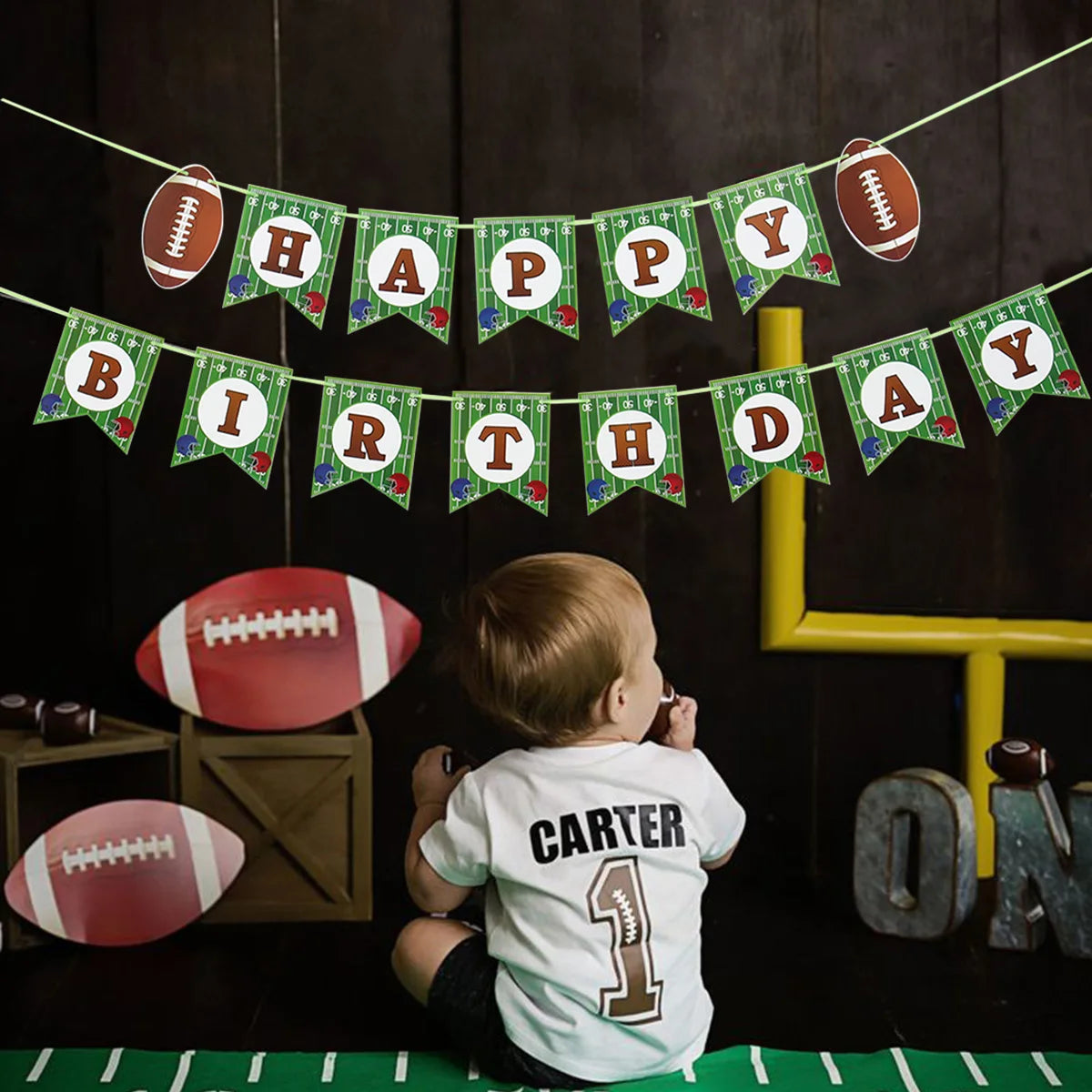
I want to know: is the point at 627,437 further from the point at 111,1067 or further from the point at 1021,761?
the point at 111,1067

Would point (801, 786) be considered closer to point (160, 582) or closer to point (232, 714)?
point (232, 714)

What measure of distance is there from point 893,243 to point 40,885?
143 centimetres

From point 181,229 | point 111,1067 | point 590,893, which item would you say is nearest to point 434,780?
point 590,893

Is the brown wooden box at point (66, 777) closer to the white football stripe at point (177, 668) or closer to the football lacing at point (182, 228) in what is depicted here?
the white football stripe at point (177, 668)

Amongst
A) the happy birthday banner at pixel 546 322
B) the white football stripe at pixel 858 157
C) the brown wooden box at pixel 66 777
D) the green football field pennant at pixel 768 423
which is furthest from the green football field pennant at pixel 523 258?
the brown wooden box at pixel 66 777

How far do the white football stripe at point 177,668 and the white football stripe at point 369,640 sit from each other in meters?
0.24

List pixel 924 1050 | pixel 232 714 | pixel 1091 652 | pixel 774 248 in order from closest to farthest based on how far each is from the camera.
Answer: pixel 924 1050
pixel 774 248
pixel 232 714
pixel 1091 652

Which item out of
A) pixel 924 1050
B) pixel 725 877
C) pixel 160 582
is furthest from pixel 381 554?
pixel 924 1050

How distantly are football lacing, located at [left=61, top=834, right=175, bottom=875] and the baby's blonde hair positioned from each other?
26.3 inches

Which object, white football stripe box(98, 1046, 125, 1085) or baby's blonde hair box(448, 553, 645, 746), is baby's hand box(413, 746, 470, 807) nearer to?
baby's blonde hair box(448, 553, 645, 746)

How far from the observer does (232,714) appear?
2232 millimetres

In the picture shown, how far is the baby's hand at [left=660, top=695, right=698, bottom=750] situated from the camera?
1837mm

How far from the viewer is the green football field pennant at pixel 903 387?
2.12m

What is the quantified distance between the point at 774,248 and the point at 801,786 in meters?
0.85
